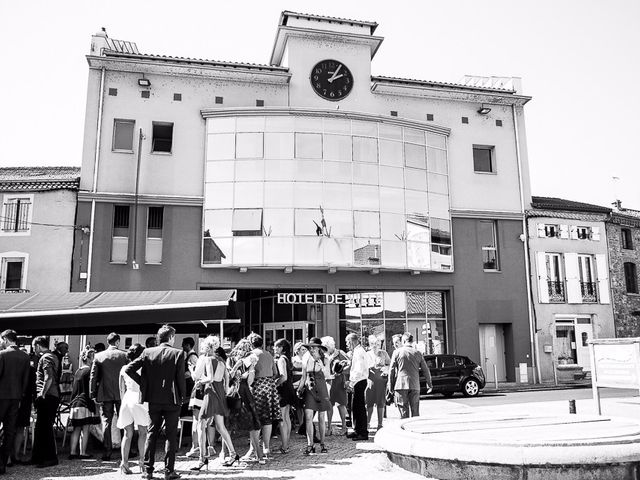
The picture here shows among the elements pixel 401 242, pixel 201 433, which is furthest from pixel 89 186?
pixel 201 433

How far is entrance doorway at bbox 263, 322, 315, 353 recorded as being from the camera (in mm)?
25516

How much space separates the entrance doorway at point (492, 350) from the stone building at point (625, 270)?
6423mm

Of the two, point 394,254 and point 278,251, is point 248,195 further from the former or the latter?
point 394,254

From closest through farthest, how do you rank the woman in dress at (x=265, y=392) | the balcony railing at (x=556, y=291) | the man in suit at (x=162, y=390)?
the man in suit at (x=162, y=390), the woman in dress at (x=265, y=392), the balcony railing at (x=556, y=291)

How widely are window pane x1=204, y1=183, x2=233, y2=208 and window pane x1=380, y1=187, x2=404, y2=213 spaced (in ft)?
20.5

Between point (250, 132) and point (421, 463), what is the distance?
18.6 m

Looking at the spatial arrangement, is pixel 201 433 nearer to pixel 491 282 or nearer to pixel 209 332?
pixel 209 332

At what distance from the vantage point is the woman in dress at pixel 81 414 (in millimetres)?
9805

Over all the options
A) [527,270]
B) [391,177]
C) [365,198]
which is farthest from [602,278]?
[365,198]

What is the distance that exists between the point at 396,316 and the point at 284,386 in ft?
50.6

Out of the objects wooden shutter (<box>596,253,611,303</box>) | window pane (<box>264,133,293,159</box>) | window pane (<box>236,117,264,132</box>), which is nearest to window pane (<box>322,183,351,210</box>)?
window pane (<box>264,133,293,159</box>)

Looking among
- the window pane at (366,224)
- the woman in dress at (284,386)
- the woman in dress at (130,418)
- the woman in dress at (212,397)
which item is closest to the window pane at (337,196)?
the window pane at (366,224)

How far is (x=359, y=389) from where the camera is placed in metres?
11.0

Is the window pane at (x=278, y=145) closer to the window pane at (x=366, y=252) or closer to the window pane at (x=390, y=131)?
the window pane at (x=390, y=131)
